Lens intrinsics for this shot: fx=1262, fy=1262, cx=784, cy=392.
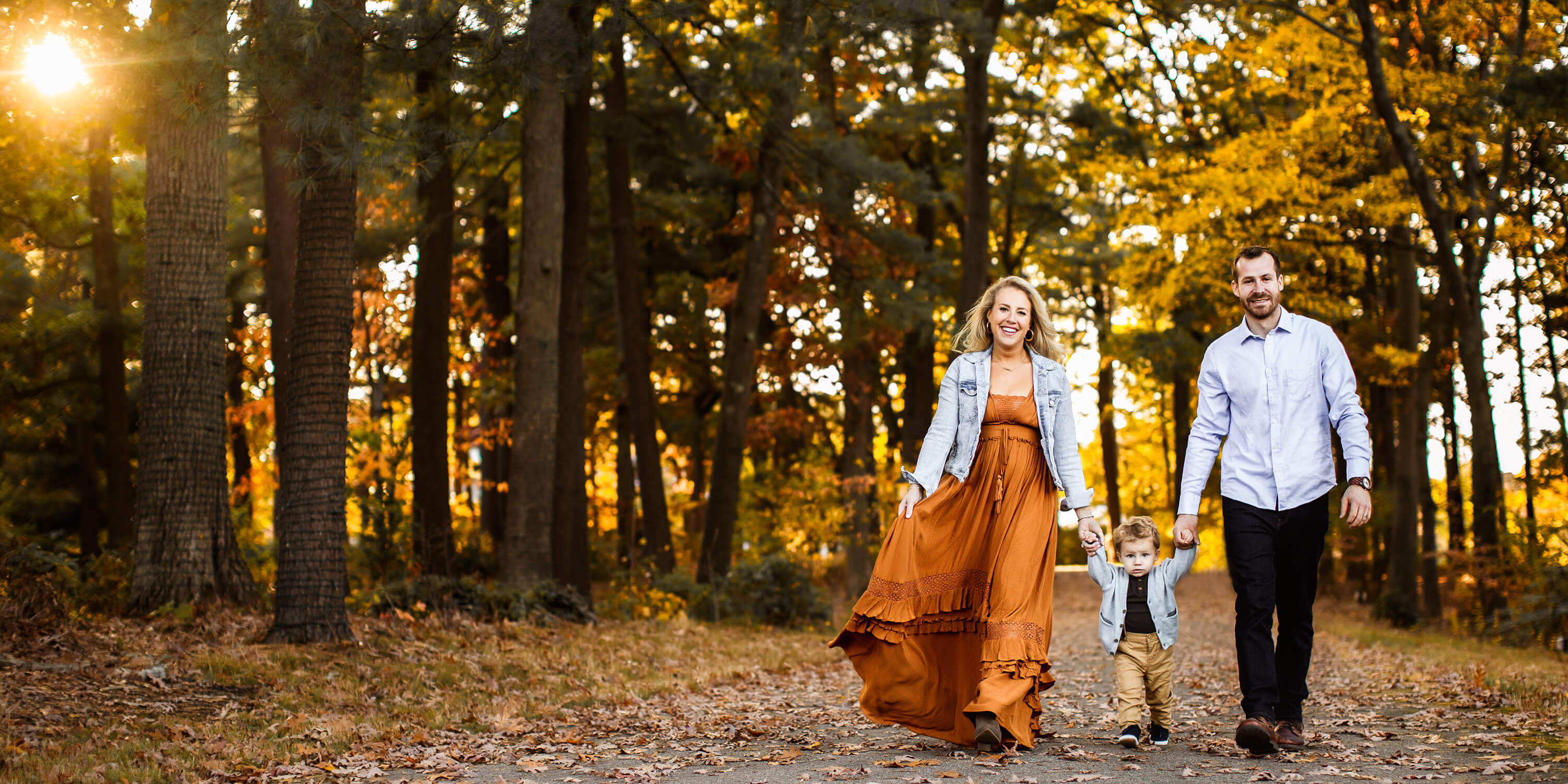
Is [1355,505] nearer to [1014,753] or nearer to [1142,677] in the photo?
[1142,677]

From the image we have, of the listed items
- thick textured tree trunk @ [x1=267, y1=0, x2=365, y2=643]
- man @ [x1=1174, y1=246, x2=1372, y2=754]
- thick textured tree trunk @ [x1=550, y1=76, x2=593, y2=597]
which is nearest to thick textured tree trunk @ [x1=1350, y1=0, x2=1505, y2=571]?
thick textured tree trunk @ [x1=550, y1=76, x2=593, y2=597]

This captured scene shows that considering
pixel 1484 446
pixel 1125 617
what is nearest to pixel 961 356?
pixel 1125 617

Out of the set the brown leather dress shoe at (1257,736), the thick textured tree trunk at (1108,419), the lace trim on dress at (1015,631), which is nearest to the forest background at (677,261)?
the thick textured tree trunk at (1108,419)

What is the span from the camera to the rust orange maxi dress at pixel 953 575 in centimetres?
597

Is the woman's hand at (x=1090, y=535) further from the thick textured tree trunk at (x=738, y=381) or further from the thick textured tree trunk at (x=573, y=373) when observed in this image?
the thick textured tree trunk at (x=738, y=381)

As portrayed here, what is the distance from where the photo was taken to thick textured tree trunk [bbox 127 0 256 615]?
9.33 metres

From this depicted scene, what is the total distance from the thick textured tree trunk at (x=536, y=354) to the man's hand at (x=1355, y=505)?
9151mm

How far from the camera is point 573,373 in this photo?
15.1 m

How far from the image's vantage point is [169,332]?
9570mm

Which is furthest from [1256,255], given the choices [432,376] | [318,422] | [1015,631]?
[432,376]

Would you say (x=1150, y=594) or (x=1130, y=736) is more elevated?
(x=1150, y=594)

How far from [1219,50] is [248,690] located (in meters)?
16.6

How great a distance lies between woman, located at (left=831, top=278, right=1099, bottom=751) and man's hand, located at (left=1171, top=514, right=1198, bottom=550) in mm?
381

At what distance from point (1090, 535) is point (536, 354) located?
27.5 feet
